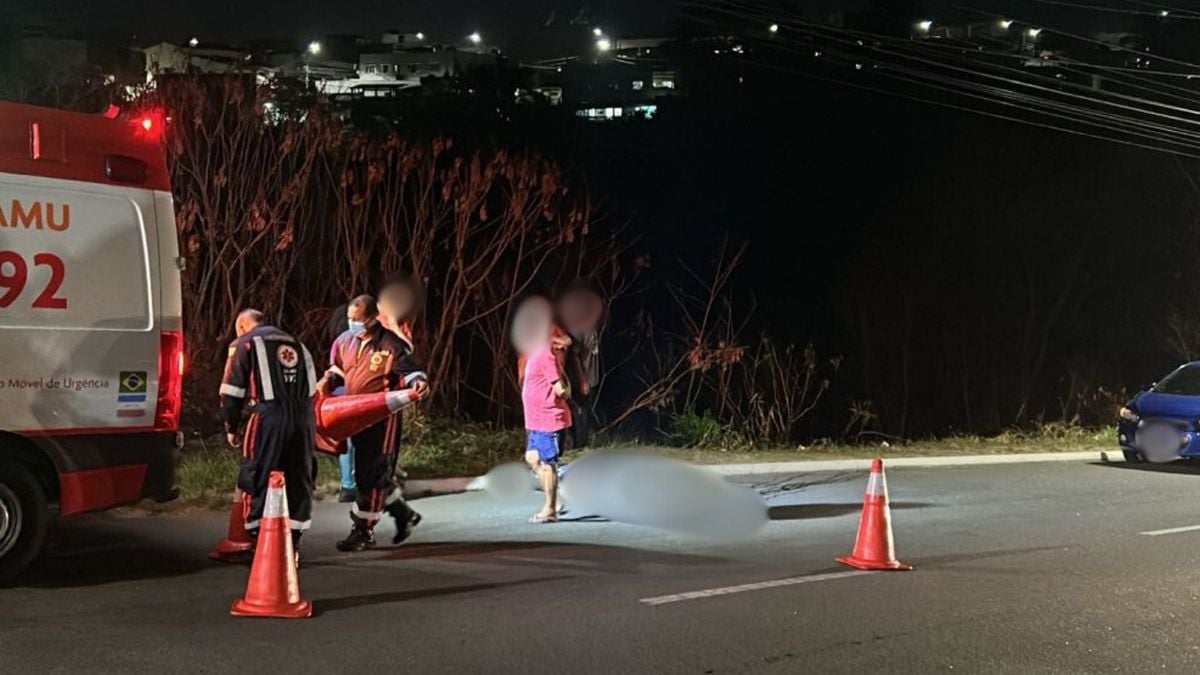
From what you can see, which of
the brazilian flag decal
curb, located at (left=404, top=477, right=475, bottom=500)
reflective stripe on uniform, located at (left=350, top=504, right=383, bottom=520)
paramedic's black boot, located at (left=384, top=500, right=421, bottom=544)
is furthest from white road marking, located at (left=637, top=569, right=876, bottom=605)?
curb, located at (left=404, top=477, right=475, bottom=500)

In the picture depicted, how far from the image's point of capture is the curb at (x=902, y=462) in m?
13.6

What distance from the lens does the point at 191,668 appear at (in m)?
5.48

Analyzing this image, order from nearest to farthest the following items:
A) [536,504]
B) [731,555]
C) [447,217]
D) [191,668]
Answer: [191,668] → [731,555] → [536,504] → [447,217]

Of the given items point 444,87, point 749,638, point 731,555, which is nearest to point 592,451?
point 731,555

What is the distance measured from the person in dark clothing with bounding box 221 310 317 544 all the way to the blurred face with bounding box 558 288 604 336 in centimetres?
317

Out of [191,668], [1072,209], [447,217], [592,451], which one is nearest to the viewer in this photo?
[191,668]

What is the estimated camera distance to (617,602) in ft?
23.1

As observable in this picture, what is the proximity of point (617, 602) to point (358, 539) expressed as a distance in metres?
2.22

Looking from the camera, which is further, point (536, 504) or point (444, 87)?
→ point (444, 87)

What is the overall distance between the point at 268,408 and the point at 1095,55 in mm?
27254

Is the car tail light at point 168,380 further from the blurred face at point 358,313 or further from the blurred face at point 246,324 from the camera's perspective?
the blurred face at point 358,313

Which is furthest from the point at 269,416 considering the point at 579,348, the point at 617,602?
the point at 579,348

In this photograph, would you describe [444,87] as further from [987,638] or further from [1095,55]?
[987,638]

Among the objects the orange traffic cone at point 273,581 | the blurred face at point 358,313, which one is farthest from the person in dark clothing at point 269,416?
the orange traffic cone at point 273,581
